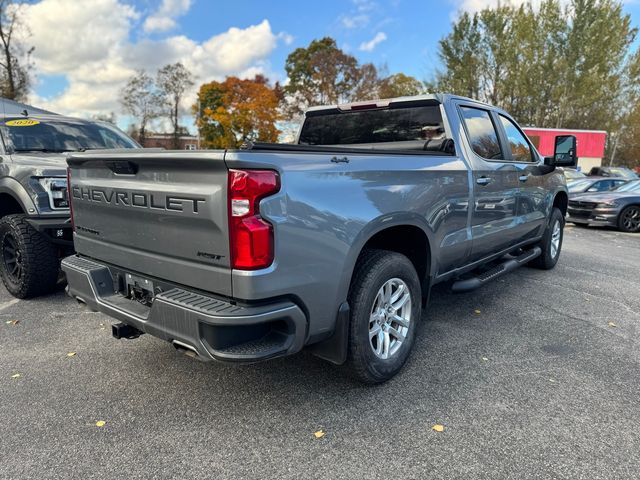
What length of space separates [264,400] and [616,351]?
111 inches

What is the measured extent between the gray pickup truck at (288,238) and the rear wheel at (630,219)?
367 inches

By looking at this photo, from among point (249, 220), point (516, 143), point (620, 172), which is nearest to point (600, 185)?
point (620, 172)

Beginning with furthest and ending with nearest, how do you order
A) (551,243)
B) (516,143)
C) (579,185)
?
(579,185) → (551,243) → (516,143)

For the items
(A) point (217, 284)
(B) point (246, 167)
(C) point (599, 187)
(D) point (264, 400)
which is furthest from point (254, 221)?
(C) point (599, 187)

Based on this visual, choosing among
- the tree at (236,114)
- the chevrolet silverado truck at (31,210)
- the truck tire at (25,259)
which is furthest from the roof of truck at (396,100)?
the tree at (236,114)

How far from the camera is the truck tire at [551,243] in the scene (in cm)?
602

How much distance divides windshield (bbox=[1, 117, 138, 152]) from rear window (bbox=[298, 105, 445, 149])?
9.21 ft

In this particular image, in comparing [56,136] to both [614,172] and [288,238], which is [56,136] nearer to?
[288,238]

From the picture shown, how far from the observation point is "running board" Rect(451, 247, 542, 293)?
394cm

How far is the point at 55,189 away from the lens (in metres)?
4.47

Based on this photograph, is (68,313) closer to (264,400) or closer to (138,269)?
(138,269)

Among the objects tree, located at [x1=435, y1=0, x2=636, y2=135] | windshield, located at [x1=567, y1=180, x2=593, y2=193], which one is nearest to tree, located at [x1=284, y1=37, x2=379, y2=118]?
tree, located at [x1=435, y1=0, x2=636, y2=135]

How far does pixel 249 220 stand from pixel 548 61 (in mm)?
38139

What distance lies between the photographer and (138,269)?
109 inches
